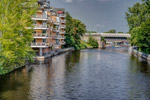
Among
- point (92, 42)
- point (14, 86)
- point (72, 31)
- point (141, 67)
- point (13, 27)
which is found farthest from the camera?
point (92, 42)

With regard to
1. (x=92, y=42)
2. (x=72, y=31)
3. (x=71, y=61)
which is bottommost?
(x=71, y=61)

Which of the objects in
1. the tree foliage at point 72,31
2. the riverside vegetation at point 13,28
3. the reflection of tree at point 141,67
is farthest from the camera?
the tree foliage at point 72,31

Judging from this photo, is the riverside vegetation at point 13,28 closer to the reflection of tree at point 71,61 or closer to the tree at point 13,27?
the tree at point 13,27

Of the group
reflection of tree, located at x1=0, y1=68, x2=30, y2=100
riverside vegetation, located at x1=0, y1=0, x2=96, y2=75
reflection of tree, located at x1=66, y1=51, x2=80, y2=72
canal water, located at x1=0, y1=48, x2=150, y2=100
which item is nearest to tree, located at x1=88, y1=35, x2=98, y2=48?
reflection of tree, located at x1=66, y1=51, x2=80, y2=72

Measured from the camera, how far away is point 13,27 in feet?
116

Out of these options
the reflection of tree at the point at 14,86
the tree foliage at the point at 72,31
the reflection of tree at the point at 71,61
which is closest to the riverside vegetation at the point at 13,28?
the reflection of tree at the point at 14,86

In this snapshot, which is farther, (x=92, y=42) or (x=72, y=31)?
(x=92, y=42)

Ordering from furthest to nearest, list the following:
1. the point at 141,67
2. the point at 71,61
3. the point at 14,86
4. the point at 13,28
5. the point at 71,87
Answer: the point at 71,61 → the point at 141,67 → the point at 13,28 → the point at 71,87 → the point at 14,86

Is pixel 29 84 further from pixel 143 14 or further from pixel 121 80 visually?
pixel 143 14

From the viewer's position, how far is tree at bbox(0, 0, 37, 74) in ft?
111

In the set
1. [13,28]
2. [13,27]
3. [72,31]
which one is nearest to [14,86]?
[13,28]

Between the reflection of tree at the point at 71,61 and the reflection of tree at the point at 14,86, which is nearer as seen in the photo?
the reflection of tree at the point at 14,86

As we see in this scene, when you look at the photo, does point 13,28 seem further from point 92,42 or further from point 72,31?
point 92,42

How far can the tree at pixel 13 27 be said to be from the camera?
3378 centimetres
